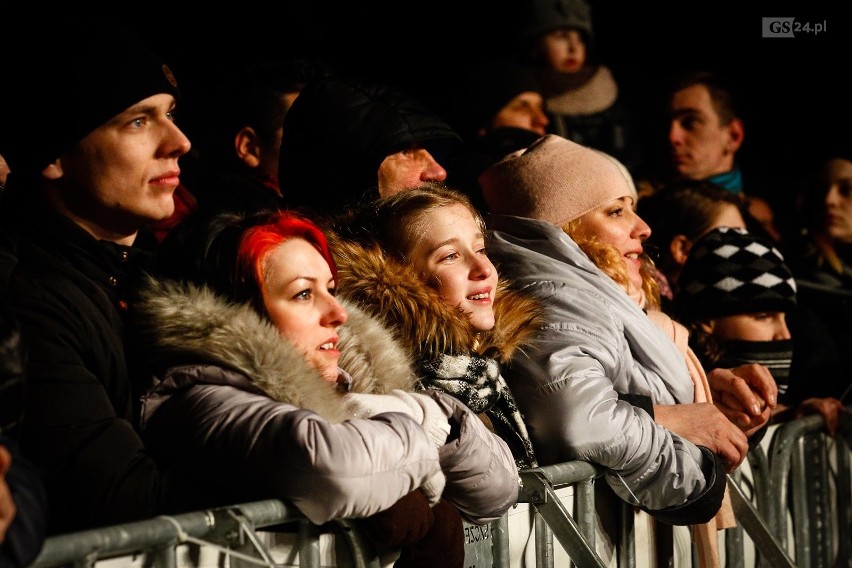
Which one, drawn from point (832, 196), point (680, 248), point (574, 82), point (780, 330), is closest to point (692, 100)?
point (574, 82)

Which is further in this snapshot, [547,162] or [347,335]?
[547,162]

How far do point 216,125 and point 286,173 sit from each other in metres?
0.72

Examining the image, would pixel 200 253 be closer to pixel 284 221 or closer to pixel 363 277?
pixel 284 221

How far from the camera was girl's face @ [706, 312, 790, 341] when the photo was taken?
5113mm

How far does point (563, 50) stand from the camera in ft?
25.4

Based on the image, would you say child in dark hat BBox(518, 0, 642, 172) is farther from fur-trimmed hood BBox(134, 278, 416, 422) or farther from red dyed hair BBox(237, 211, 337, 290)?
fur-trimmed hood BBox(134, 278, 416, 422)


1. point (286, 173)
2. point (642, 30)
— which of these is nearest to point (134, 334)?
point (286, 173)

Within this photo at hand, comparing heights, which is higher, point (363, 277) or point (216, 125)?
point (216, 125)

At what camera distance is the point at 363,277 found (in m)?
3.45

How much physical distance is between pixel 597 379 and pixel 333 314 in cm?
101

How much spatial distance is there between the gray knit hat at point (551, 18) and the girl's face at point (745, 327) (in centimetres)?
316

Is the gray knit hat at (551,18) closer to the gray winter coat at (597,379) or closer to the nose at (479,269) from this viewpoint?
the gray winter coat at (597,379)

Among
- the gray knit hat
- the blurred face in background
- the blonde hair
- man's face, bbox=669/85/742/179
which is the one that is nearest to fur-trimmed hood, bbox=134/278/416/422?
the blonde hair

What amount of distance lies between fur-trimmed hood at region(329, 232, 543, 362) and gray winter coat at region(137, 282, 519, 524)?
0.47m
